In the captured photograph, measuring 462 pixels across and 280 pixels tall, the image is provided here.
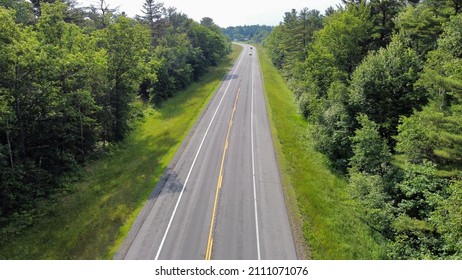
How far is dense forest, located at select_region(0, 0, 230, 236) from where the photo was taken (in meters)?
22.7

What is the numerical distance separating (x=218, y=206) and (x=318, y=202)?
7527mm

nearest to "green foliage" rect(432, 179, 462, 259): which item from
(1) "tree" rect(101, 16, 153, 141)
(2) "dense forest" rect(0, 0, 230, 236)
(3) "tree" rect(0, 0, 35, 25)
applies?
(2) "dense forest" rect(0, 0, 230, 236)

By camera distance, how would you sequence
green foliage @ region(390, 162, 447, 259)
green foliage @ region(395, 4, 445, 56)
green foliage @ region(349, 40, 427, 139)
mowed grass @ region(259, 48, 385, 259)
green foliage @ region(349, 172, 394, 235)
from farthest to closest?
green foliage @ region(395, 4, 445, 56), green foliage @ region(349, 40, 427, 139), green foliage @ region(349, 172, 394, 235), mowed grass @ region(259, 48, 385, 259), green foliage @ region(390, 162, 447, 259)

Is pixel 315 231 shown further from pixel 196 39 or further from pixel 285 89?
pixel 196 39

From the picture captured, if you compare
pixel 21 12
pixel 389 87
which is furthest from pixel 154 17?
pixel 389 87

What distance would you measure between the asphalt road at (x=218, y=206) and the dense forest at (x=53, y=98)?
29.5 ft

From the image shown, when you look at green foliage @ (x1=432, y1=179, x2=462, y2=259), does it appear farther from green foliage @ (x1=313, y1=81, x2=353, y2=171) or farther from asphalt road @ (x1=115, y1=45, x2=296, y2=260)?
green foliage @ (x1=313, y1=81, x2=353, y2=171)

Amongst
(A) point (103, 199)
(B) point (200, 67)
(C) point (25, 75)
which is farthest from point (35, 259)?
(B) point (200, 67)

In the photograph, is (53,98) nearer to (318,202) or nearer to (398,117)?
(318,202)

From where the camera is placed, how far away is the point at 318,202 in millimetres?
24266

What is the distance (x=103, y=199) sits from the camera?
25.2 meters

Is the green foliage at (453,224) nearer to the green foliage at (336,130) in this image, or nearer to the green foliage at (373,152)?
the green foliage at (373,152)

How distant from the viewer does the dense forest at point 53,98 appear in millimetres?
22672

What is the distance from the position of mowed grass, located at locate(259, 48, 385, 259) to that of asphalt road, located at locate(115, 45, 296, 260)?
1.07m
